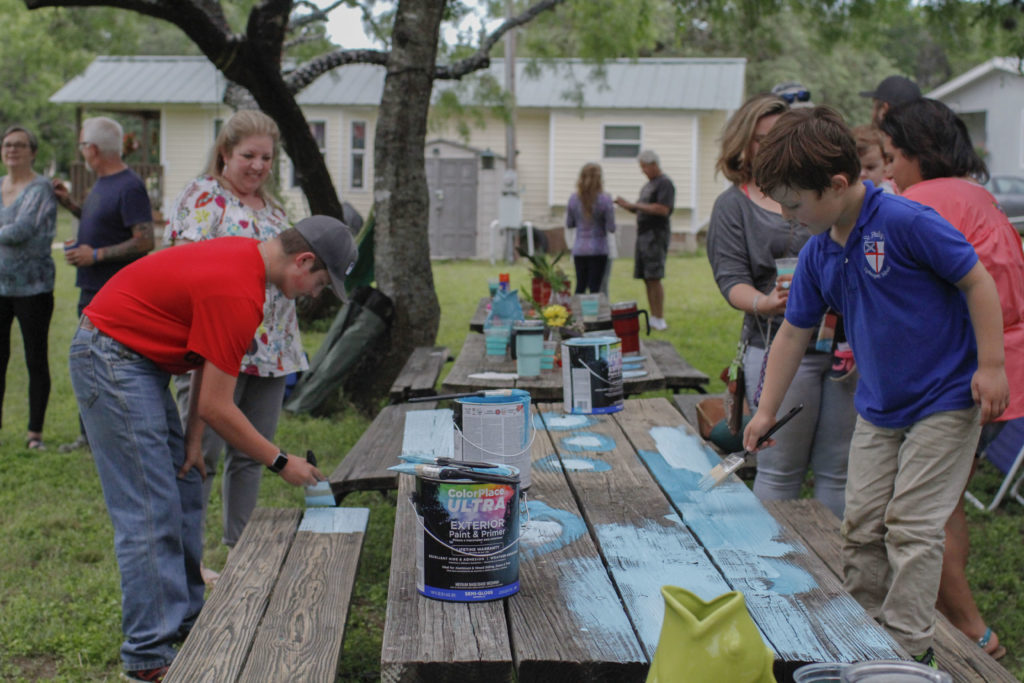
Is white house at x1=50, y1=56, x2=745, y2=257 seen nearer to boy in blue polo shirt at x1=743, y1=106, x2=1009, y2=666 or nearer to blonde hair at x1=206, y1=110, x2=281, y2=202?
blonde hair at x1=206, y1=110, x2=281, y2=202

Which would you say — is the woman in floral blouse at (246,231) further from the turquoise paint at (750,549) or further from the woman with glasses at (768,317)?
the woman with glasses at (768,317)

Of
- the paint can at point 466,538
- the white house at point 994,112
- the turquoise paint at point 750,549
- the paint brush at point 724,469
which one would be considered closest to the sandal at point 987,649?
the turquoise paint at point 750,549

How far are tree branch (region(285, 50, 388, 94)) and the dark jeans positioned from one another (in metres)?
3.01

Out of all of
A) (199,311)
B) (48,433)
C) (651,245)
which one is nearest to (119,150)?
(48,433)

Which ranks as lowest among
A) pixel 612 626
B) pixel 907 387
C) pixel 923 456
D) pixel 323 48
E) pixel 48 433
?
pixel 48 433

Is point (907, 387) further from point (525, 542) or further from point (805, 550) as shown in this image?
point (525, 542)

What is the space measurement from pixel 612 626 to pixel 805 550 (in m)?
0.66

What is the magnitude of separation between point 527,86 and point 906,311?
74.0 ft

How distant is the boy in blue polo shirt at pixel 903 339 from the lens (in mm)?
2539

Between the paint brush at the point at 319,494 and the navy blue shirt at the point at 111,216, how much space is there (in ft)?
9.87

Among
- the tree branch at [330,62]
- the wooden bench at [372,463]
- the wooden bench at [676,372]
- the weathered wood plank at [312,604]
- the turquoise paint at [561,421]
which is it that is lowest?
the weathered wood plank at [312,604]

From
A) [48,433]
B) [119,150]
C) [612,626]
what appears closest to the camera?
[612,626]

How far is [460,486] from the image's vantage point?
194 cm

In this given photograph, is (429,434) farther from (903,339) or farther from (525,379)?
(903,339)
